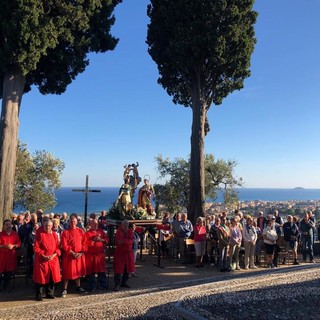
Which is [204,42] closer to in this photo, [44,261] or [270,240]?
[270,240]

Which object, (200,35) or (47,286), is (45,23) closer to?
(200,35)

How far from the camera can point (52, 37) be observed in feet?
41.8

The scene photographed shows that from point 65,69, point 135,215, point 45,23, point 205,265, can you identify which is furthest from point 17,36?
point 205,265

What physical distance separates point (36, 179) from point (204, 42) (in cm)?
1535

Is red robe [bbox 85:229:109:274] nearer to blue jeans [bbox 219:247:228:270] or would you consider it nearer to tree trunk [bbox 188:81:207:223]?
blue jeans [bbox 219:247:228:270]

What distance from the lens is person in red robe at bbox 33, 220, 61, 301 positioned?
26.3 ft

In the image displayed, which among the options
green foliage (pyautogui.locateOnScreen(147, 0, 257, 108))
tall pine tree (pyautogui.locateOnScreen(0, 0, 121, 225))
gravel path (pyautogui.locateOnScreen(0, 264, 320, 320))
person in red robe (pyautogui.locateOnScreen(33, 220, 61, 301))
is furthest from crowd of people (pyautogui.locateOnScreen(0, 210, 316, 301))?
green foliage (pyautogui.locateOnScreen(147, 0, 257, 108))

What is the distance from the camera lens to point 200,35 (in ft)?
52.7

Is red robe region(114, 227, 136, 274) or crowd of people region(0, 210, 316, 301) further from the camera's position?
red robe region(114, 227, 136, 274)

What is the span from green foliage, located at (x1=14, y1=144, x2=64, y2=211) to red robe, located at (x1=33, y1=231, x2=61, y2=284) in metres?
17.0

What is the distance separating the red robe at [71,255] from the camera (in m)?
8.55

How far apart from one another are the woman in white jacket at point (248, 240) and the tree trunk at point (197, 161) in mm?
4312

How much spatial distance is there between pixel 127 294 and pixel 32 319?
2648mm

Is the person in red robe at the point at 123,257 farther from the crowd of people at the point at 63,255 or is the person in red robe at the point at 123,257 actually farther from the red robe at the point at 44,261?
the red robe at the point at 44,261
